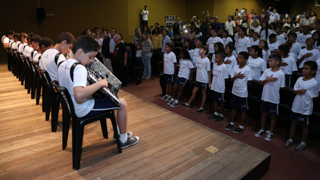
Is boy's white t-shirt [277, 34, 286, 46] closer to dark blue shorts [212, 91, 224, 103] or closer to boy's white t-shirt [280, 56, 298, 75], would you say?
boy's white t-shirt [280, 56, 298, 75]

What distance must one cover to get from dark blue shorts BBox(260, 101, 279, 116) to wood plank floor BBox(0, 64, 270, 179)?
118 cm

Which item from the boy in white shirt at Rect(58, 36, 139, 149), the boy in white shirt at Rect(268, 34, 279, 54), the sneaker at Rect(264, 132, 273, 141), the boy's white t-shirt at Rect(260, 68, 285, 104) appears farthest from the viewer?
the boy in white shirt at Rect(268, 34, 279, 54)

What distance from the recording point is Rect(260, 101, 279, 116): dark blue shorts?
366 cm

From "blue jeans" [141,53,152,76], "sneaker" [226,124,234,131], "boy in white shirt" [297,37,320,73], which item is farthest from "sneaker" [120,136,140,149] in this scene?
"blue jeans" [141,53,152,76]

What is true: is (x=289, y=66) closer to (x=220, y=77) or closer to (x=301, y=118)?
(x=220, y=77)

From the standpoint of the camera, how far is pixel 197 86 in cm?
498

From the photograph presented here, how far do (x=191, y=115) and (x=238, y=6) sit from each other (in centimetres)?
1550

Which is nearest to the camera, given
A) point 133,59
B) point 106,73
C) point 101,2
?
point 106,73

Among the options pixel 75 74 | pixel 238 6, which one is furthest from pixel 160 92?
pixel 238 6

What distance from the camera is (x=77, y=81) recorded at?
2.05m

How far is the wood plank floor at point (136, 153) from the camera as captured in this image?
2275 millimetres

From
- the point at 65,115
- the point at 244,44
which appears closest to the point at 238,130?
the point at 65,115

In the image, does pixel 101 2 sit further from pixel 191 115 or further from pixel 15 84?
pixel 191 115

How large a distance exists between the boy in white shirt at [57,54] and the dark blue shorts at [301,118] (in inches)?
133
